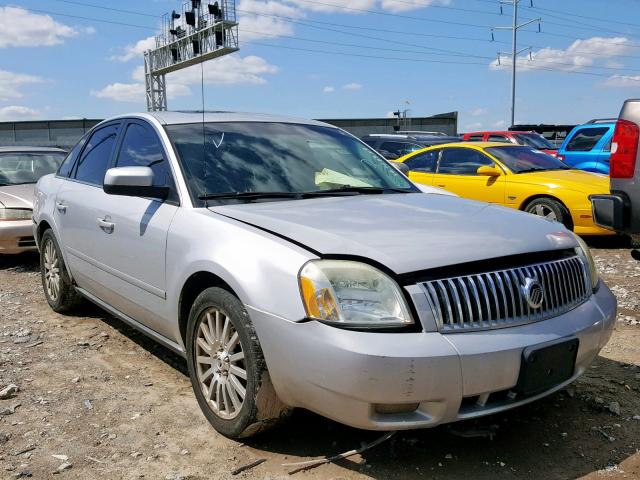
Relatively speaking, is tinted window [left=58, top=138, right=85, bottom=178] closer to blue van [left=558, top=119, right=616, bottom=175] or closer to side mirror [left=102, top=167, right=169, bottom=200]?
side mirror [left=102, top=167, right=169, bottom=200]

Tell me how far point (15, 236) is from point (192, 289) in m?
5.08

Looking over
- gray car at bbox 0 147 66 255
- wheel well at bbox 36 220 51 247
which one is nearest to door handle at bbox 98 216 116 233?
wheel well at bbox 36 220 51 247

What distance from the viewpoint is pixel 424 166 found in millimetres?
10047

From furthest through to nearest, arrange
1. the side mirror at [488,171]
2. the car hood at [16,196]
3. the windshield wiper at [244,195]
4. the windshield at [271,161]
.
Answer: the side mirror at [488,171], the car hood at [16,196], the windshield at [271,161], the windshield wiper at [244,195]

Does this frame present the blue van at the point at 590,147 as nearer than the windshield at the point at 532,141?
Yes

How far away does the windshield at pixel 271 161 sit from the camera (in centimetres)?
347

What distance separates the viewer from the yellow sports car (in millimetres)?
8031

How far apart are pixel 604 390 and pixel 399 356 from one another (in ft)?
6.15

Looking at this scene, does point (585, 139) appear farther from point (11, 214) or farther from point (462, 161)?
point (11, 214)

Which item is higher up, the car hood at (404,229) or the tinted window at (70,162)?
the tinted window at (70,162)

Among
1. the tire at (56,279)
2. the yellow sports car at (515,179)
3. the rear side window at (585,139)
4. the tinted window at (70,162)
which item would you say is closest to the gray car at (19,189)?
the tire at (56,279)

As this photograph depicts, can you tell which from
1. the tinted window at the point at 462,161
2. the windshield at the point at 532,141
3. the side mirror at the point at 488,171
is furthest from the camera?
the windshield at the point at 532,141

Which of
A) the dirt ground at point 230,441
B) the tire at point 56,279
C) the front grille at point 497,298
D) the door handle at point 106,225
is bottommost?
the dirt ground at point 230,441

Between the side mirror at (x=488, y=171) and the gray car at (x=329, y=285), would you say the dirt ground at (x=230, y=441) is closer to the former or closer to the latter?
the gray car at (x=329, y=285)
